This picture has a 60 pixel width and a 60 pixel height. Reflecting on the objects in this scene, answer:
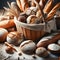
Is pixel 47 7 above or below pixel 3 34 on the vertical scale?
above

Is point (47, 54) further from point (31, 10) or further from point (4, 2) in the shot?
point (4, 2)

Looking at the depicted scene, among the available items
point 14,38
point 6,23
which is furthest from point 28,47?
point 6,23

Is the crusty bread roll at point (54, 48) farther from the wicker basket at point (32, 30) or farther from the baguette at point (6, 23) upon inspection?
the baguette at point (6, 23)

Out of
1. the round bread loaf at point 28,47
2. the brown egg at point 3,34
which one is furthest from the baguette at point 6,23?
the round bread loaf at point 28,47

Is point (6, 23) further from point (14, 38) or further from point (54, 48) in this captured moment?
point (54, 48)

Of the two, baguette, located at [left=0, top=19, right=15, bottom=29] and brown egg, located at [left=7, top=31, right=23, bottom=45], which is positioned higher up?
baguette, located at [left=0, top=19, right=15, bottom=29]

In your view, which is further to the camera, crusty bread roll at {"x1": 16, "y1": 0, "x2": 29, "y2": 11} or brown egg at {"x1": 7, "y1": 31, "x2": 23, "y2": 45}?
crusty bread roll at {"x1": 16, "y1": 0, "x2": 29, "y2": 11}

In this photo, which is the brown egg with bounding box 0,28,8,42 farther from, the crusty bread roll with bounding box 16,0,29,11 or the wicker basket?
the crusty bread roll with bounding box 16,0,29,11

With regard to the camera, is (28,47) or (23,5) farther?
(23,5)

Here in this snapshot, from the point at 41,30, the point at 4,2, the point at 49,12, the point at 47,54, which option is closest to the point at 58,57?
the point at 47,54

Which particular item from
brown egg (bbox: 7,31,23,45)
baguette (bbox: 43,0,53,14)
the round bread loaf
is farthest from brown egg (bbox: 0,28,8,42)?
baguette (bbox: 43,0,53,14)
